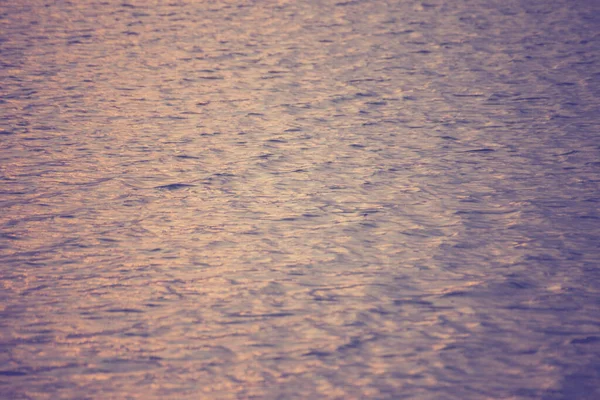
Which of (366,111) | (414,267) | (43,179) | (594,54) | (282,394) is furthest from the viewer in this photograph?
(594,54)

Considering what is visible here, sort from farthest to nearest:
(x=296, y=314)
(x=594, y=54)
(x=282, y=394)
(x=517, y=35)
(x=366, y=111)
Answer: (x=517, y=35), (x=594, y=54), (x=366, y=111), (x=296, y=314), (x=282, y=394)

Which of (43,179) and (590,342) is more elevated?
(43,179)

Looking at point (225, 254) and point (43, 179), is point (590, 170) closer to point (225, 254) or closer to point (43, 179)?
point (225, 254)

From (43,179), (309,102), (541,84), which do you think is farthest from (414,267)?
(541,84)

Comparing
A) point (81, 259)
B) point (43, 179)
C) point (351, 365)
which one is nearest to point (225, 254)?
point (81, 259)

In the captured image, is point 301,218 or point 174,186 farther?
point 174,186

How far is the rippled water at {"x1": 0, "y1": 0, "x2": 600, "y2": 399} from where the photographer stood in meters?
1.68

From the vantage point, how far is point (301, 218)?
7.79 feet

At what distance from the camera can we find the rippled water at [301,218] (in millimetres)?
1680

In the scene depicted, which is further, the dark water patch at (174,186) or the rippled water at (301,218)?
the dark water patch at (174,186)

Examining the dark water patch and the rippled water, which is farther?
the dark water patch

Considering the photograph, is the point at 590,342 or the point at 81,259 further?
the point at 81,259

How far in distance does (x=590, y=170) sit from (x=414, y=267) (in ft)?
2.93

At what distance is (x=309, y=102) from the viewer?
345 cm
